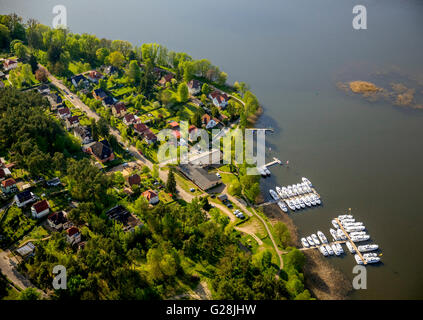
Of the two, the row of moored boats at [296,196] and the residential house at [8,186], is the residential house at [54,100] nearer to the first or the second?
the residential house at [8,186]

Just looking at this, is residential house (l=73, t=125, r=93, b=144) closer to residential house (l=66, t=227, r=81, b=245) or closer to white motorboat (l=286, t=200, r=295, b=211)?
residential house (l=66, t=227, r=81, b=245)

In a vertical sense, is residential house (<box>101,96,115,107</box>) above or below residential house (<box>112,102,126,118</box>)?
above

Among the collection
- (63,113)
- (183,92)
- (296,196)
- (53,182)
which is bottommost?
(296,196)

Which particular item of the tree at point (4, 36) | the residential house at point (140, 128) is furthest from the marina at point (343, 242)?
the tree at point (4, 36)

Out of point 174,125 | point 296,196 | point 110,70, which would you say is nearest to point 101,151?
point 174,125

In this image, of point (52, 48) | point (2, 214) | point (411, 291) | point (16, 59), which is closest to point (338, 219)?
point (411, 291)

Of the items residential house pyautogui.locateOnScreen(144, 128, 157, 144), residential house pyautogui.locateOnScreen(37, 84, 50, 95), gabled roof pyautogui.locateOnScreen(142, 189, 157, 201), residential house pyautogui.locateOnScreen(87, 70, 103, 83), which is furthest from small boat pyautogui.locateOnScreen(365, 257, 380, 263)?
residential house pyautogui.locateOnScreen(37, 84, 50, 95)

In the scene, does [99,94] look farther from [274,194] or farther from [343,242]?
[343,242]
